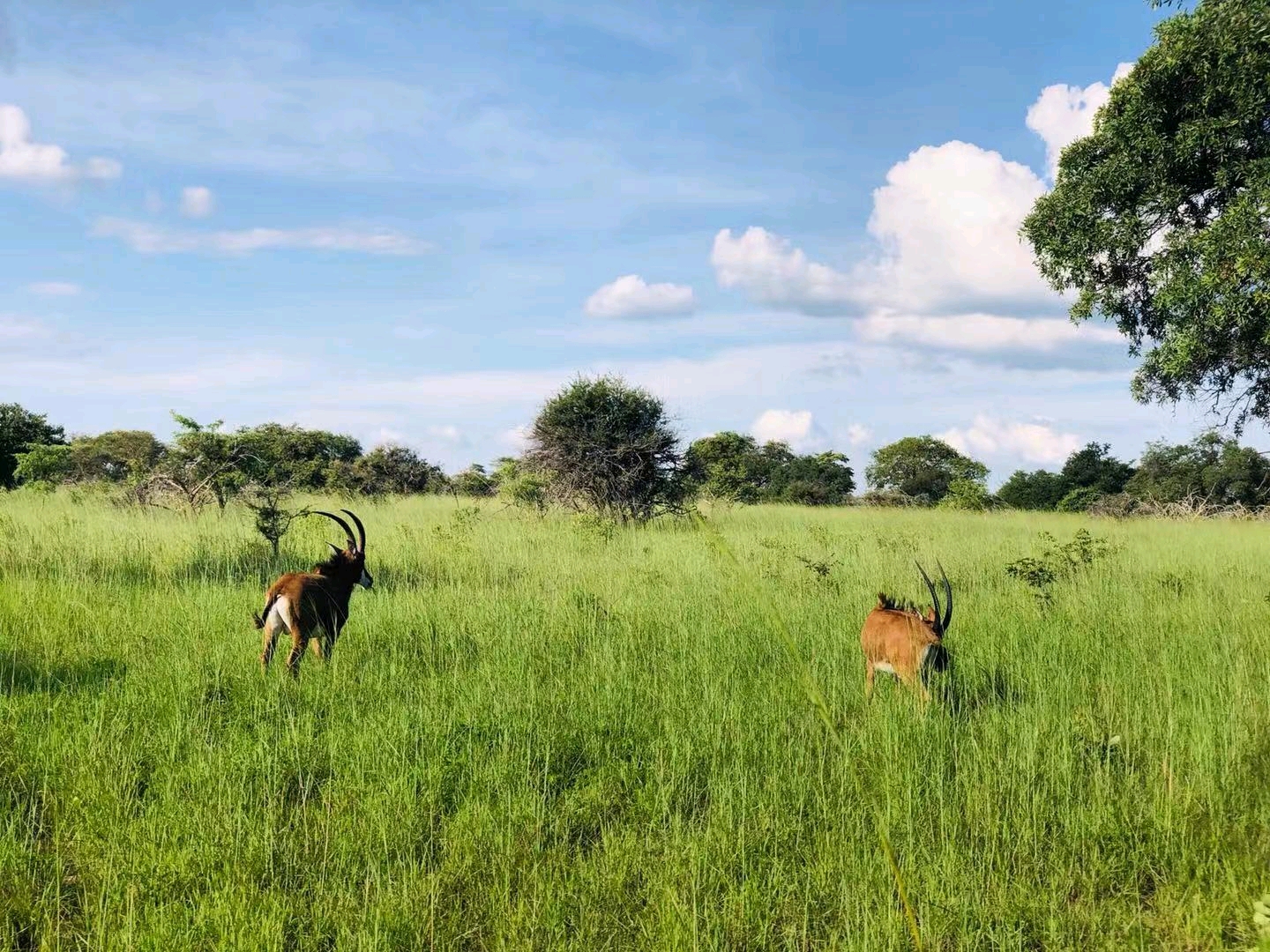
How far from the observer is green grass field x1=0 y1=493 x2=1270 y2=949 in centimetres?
338

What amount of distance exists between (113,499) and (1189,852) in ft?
61.7

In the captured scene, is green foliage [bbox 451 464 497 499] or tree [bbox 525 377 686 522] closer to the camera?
tree [bbox 525 377 686 522]

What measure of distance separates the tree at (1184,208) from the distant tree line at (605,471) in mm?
4329

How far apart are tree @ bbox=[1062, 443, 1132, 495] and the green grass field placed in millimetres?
29474

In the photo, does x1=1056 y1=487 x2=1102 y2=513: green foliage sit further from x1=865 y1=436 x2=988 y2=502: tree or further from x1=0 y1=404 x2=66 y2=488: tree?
x1=0 y1=404 x2=66 y2=488: tree

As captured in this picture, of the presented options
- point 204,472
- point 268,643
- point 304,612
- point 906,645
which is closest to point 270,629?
point 268,643

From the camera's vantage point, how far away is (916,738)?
493cm

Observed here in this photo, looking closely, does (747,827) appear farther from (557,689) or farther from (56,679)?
(56,679)

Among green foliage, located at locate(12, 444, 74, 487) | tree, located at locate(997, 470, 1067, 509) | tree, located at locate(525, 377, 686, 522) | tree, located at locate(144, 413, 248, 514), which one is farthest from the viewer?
tree, located at locate(997, 470, 1067, 509)

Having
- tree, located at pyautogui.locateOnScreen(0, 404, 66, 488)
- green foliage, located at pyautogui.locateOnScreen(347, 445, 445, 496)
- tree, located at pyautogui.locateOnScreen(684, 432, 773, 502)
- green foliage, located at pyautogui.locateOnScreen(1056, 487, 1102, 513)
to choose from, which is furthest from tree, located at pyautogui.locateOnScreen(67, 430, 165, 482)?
green foliage, located at pyautogui.locateOnScreen(1056, 487, 1102, 513)

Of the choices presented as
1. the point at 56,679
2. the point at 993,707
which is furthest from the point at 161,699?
the point at 993,707

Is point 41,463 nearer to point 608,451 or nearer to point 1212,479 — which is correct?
point 608,451

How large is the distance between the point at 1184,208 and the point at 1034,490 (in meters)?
25.4

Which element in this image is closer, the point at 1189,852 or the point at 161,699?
the point at 1189,852
